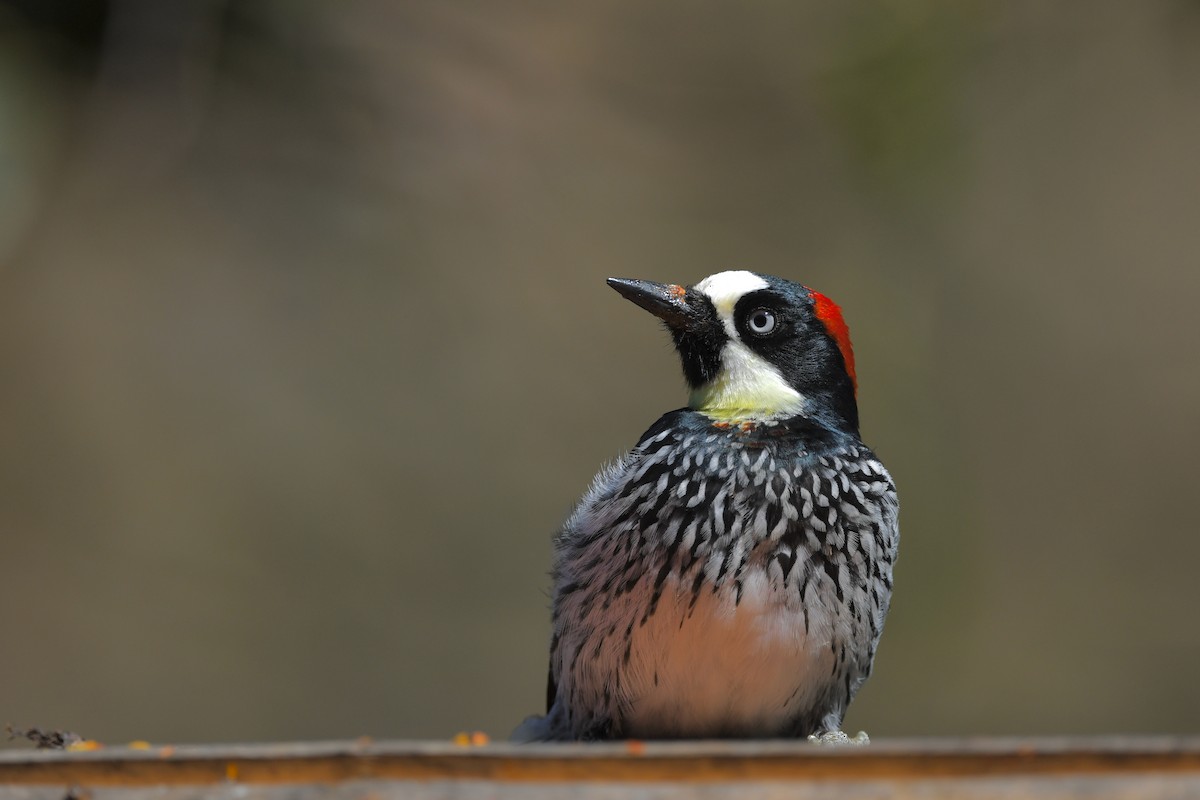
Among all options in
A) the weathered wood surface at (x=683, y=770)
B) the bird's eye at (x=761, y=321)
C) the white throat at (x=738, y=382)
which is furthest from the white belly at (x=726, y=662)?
the weathered wood surface at (x=683, y=770)

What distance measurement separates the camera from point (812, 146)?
19.8ft

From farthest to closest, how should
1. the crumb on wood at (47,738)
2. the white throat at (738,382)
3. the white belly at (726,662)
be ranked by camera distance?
the white throat at (738,382), the white belly at (726,662), the crumb on wood at (47,738)

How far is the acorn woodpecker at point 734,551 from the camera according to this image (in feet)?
6.97

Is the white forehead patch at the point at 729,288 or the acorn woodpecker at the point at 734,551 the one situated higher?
the white forehead patch at the point at 729,288

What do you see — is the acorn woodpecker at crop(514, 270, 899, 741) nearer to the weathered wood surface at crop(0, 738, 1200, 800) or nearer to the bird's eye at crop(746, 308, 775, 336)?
the bird's eye at crop(746, 308, 775, 336)

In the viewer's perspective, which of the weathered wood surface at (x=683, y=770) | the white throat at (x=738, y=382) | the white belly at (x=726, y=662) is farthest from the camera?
the white throat at (x=738, y=382)

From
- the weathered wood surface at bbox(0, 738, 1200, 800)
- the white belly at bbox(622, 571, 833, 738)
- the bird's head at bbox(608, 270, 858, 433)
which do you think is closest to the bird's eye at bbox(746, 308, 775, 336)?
the bird's head at bbox(608, 270, 858, 433)

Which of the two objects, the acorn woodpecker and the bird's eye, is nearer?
the acorn woodpecker

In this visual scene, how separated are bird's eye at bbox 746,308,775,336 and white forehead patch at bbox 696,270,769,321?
41 mm

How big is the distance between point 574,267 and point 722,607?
12.6 ft

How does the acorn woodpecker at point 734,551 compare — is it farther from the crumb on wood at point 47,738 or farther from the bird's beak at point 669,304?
the crumb on wood at point 47,738

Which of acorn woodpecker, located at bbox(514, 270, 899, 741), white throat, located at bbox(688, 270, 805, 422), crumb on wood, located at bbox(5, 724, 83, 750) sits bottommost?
crumb on wood, located at bbox(5, 724, 83, 750)

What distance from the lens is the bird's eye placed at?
8.05 feet

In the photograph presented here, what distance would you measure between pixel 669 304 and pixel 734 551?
56cm
